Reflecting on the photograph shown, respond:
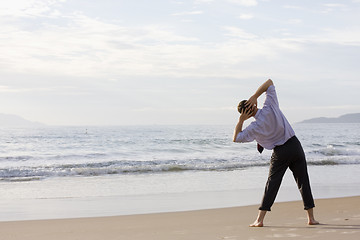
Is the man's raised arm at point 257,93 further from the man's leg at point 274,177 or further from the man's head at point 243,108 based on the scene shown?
the man's leg at point 274,177

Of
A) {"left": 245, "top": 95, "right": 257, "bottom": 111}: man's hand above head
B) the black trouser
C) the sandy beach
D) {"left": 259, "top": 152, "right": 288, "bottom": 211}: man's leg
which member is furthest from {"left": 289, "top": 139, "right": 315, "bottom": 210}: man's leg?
{"left": 245, "top": 95, "right": 257, "bottom": 111}: man's hand above head

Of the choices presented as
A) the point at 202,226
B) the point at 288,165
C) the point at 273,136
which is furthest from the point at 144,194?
the point at 273,136

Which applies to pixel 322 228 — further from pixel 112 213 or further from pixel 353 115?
pixel 353 115

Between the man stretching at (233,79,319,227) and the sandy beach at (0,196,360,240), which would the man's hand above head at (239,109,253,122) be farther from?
the sandy beach at (0,196,360,240)

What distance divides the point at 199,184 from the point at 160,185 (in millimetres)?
921

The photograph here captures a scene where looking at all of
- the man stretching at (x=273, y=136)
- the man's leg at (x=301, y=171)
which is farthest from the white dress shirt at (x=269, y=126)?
the man's leg at (x=301, y=171)

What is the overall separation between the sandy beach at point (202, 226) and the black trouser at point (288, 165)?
1.18ft

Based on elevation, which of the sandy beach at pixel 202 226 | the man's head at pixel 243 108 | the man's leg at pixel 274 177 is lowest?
the sandy beach at pixel 202 226

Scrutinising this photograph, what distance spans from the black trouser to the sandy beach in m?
0.36

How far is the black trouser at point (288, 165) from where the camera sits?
4898mm

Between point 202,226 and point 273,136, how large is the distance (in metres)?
1.53

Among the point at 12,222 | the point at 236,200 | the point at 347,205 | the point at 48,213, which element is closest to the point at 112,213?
the point at 48,213

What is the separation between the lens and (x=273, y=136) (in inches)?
190

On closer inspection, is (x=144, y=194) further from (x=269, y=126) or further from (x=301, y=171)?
(x=269, y=126)
